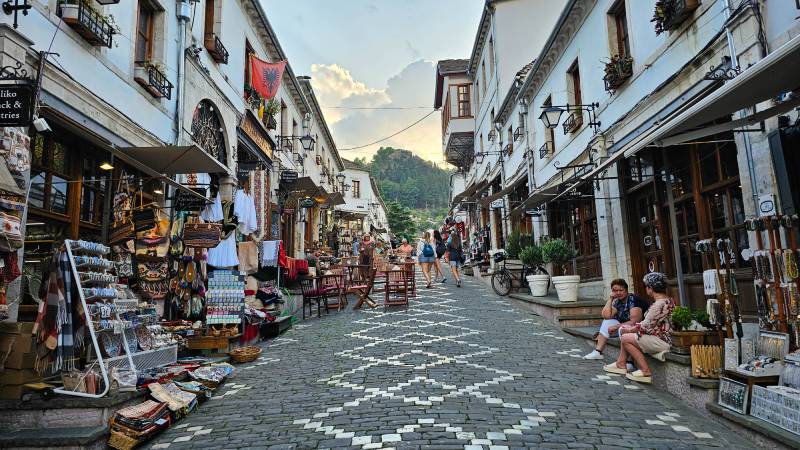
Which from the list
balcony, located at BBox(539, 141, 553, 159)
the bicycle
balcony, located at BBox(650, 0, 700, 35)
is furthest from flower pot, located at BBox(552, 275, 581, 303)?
balcony, located at BBox(539, 141, 553, 159)

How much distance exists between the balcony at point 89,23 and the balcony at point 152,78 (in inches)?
32.8

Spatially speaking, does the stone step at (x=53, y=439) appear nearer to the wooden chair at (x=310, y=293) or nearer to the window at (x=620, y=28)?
the wooden chair at (x=310, y=293)

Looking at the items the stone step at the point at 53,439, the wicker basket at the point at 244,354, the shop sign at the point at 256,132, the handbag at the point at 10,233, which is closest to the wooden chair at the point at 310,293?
the wicker basket at the point at 244,354

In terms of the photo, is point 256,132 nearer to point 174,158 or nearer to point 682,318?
point 174,158

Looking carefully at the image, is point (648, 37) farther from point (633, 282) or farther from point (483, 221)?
point (483, 221)

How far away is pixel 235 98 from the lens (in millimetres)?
11477

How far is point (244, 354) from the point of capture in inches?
261

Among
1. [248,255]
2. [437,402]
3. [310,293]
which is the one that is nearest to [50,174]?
[248,255]

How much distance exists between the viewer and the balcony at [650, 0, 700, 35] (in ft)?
21.8

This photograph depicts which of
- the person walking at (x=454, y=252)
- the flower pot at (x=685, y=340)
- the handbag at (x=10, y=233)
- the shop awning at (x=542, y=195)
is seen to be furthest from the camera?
the person walking at (x=454, y=252)

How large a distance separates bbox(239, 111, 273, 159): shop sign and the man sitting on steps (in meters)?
9.36

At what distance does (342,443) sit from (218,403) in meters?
1.98

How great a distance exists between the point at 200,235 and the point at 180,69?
341 cm

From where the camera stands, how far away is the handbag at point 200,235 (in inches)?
287
